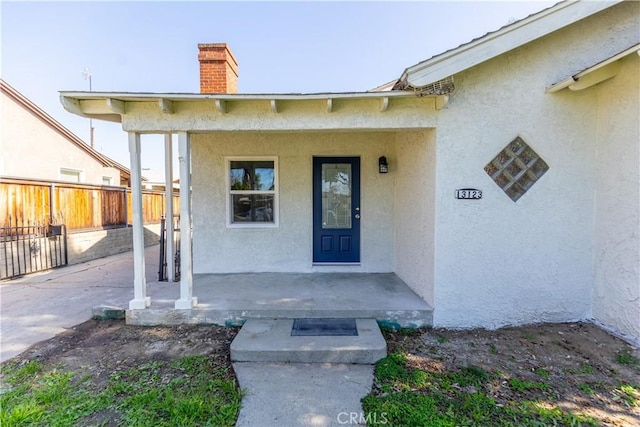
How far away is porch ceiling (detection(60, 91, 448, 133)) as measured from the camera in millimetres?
3773

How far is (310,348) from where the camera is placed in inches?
124

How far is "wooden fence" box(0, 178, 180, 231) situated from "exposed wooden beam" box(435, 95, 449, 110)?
347 inches

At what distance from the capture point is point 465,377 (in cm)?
285

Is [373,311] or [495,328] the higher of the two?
[373,311]

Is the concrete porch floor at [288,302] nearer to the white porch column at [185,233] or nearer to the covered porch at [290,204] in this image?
the covered porch at [290,204]

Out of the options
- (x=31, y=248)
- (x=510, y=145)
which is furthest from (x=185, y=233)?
(x=31, y=248)

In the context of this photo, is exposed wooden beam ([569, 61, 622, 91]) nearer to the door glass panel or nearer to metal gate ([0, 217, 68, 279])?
the door glass panel

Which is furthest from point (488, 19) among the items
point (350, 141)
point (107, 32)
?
point (107, 32)

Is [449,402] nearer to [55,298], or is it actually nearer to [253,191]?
[253,191]

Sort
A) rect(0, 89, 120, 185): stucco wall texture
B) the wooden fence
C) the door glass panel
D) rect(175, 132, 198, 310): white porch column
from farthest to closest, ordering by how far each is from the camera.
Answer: rect(0, 89, 120, 185): stucco wall texture, the wooden fence, the door glass panel, rect(175, 132, 198, 310): white porch column

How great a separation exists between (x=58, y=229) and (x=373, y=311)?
8.51 metres

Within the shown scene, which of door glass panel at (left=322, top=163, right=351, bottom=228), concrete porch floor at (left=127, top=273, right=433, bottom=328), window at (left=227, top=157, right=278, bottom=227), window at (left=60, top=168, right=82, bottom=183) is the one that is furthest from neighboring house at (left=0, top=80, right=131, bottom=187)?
door glass panel at (left=322, top=163, right=351, bottom=228)

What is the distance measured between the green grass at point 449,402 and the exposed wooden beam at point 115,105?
14.4ft

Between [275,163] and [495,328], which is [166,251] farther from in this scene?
[495,328]
